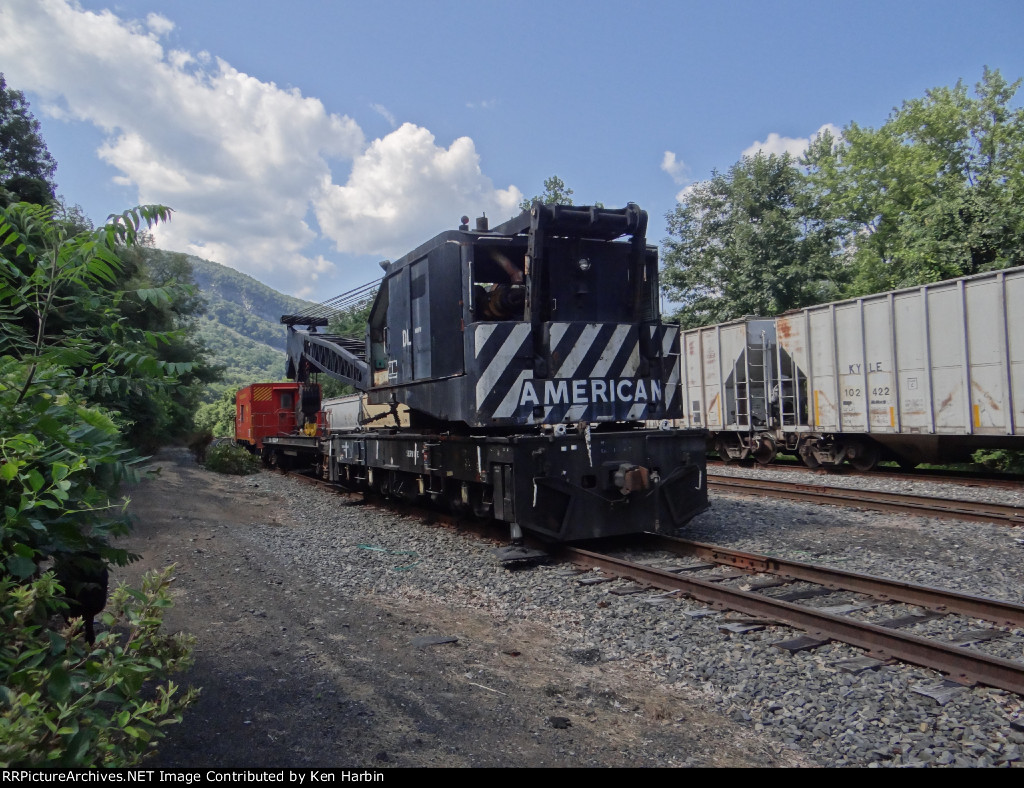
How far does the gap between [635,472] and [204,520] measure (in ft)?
24.4

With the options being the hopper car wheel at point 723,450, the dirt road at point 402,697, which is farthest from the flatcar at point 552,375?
the hopper car wheel at point 723,450

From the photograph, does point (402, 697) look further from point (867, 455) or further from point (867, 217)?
point (867, 217)

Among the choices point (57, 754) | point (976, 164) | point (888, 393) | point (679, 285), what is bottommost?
point (57, 754)

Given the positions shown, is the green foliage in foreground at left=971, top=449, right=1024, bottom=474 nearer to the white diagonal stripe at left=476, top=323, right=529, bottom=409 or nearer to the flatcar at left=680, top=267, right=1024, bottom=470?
the flatcar at left=680, top=267, right=1024, bottom=470

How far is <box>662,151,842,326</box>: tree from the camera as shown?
82.5 feet

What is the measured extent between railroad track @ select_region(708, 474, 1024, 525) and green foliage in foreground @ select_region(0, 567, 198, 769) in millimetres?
9308

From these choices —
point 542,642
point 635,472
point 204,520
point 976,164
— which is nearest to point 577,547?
point 635,472

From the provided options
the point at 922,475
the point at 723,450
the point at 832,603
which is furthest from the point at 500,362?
the point at 723,450

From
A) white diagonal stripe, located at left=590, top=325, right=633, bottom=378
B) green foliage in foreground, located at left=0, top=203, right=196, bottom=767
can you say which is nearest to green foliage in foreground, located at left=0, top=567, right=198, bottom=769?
green foliage in foreground, located at left=0, top=203, right=196, bottom=767

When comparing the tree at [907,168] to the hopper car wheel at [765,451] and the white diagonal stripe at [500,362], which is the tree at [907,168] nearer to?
the hopper car wheel at [765,451]

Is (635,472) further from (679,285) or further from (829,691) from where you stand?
(679,285)

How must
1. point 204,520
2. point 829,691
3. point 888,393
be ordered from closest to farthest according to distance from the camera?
point 829,691 < point 204,520 < point 888,393

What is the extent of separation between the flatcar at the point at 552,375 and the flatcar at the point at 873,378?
460cm
